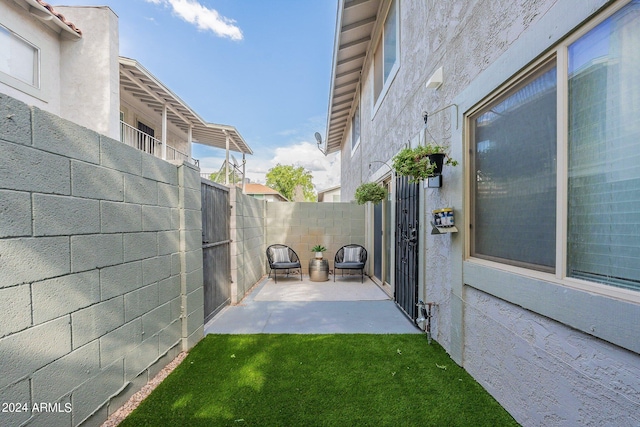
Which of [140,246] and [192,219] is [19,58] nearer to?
[192,219]

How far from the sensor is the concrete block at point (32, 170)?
132cm

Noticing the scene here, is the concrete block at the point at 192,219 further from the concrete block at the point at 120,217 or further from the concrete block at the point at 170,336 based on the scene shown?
the concrete block at the point at 170,336

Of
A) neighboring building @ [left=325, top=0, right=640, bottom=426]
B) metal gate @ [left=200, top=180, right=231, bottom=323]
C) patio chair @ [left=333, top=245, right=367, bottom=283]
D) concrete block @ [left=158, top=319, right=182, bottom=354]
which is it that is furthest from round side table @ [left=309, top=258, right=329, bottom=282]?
concrete block @ [left=158, top=319, right=182, bottom=354]

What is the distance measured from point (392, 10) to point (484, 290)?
519 centimetres

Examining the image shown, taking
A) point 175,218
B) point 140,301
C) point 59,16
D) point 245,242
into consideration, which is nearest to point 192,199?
point 175,218

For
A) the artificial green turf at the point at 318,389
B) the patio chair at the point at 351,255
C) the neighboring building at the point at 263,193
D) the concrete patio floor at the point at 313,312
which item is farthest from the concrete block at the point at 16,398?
the neighboring building at the point at 263,193

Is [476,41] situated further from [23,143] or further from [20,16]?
[20,16]

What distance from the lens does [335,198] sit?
2511 cm

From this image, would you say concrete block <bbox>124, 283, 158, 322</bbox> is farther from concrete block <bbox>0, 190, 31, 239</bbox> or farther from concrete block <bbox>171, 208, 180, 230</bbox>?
concrete block <bbox>0, 190, 31, 239</bbox>

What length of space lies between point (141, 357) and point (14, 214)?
153 cm

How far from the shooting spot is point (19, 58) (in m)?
5.01

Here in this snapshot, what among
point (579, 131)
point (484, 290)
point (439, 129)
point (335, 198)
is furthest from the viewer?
point (335, 198)

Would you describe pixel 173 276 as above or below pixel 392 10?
below

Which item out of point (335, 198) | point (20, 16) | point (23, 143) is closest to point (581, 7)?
point (23, 143)
